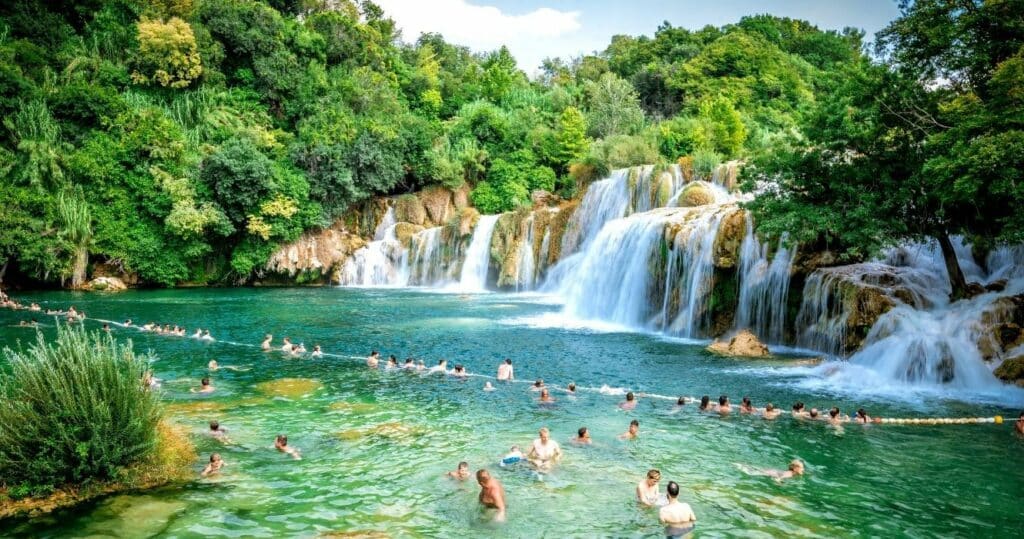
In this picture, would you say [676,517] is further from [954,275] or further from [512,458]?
[954,275]

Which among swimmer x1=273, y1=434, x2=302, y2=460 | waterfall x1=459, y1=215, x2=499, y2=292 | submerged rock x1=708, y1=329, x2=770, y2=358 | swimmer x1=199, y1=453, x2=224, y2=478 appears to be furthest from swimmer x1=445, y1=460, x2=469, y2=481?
waterfall x1=459, y1=215, x2=499, y2=292

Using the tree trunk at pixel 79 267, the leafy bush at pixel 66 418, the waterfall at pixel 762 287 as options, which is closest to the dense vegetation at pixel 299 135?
the tree trunk at pixel 79 267

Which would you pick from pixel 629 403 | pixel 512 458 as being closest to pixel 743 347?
pixel 629 403

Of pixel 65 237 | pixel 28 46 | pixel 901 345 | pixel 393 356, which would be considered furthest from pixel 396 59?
pixel 901 345

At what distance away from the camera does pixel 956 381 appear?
49.8 ft

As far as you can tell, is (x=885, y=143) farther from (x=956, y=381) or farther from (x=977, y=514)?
(x=977, y=514)

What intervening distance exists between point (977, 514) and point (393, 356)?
1423 centimetres

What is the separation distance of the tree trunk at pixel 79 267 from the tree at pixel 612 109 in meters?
36.4

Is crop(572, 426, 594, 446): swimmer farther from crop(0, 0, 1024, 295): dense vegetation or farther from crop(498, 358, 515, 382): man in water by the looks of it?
crop(0, 0, 1024, 295): dense vegetation

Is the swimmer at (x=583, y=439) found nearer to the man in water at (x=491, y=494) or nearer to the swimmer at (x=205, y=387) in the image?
the man in water at (x=491, y=494)

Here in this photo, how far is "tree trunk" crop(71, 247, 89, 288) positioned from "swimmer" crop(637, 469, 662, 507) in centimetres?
3872

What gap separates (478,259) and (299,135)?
59.0 ft

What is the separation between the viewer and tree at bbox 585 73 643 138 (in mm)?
51188

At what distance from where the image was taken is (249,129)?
44.5 meters
